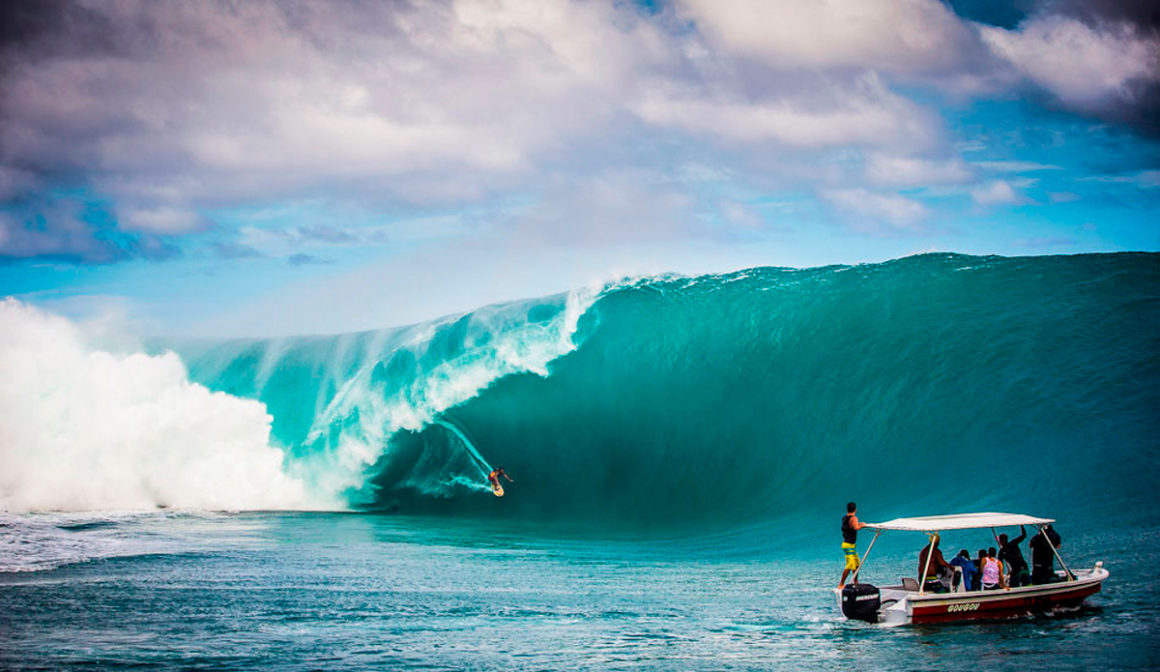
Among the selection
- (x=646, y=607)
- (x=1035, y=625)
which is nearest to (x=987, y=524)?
(x=1035, y=625)

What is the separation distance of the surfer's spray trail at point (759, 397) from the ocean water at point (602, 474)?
0.08 m

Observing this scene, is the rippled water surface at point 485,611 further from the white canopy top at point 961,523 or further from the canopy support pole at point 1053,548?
the white canopy top at point 961,523

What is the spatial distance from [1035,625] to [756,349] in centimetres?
1332

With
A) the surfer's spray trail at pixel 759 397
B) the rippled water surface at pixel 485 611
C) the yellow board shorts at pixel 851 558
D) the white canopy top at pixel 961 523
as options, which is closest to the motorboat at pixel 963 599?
the white canopy top at pixel 961 523

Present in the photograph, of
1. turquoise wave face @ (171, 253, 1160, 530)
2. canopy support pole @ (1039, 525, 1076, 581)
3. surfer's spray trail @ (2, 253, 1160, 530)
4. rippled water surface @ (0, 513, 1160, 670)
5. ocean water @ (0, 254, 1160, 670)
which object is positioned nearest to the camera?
rippled water surface @ (0, 513, 1160, 670)

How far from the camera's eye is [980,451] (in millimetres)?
16469

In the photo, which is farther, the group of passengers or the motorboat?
the group of passengers

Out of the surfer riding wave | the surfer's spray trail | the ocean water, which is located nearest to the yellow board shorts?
the ocean water

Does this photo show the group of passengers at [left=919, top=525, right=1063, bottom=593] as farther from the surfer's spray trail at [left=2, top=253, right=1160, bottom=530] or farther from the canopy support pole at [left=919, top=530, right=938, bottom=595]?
the surfer's spray trail at [left=2, top=253, right=1160, bottom=530]

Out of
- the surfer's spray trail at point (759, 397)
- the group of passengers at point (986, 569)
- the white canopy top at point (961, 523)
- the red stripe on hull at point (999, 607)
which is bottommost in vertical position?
the red stripe on hull at point (999, 607)

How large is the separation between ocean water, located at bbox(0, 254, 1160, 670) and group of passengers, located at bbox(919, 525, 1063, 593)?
478 millimetres

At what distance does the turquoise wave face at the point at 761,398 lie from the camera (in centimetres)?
1666

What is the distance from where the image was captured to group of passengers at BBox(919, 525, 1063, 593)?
9.88m

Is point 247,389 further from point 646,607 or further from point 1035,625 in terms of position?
point 1035,625
